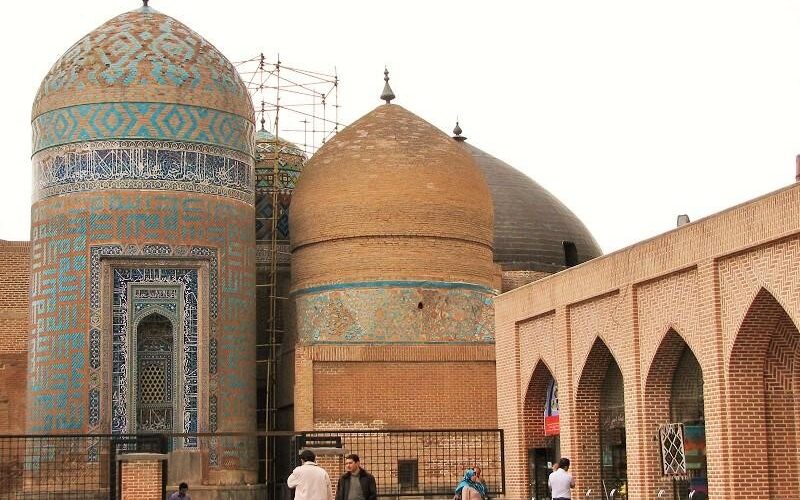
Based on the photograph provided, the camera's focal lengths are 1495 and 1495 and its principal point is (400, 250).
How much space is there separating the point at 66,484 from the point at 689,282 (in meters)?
12.2

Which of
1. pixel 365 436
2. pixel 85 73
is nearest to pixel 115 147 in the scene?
pixel 85 73

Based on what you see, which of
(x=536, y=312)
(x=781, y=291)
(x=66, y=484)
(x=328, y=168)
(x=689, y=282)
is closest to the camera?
(x=781, y=291)

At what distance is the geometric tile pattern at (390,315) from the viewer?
2716 cm

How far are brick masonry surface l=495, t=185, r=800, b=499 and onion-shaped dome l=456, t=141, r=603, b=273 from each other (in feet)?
41.6

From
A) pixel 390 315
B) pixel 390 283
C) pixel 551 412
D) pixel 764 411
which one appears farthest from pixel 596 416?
pixel 390 283

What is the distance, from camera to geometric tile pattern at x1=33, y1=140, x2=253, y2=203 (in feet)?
85.7

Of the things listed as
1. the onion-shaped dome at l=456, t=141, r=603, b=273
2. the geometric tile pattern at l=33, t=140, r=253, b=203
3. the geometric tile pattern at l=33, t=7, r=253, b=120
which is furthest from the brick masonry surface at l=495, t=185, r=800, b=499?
the onion-shaped dome at l=456, t=141, r=603, b=273

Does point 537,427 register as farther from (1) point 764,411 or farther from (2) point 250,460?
(1) point 764,411

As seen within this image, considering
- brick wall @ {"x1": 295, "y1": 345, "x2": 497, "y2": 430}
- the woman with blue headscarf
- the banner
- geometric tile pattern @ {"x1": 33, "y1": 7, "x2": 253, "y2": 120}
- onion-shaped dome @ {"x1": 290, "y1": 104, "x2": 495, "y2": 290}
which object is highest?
geometric tile pattern @ {"x1": 33, "y1": 7, "x2": 253, "y2": 120}

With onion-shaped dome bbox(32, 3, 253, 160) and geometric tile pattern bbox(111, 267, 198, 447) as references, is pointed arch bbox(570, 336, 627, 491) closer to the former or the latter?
geometric tile pattern bbox(111, 267, 198, 447)

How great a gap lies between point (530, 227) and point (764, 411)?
19.7 meters

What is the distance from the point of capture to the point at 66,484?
81.7ft

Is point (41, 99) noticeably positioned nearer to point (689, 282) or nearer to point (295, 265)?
point (295, 265)

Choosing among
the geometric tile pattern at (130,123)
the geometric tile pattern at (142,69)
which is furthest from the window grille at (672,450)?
the geometric tile pattern at (142,69)
